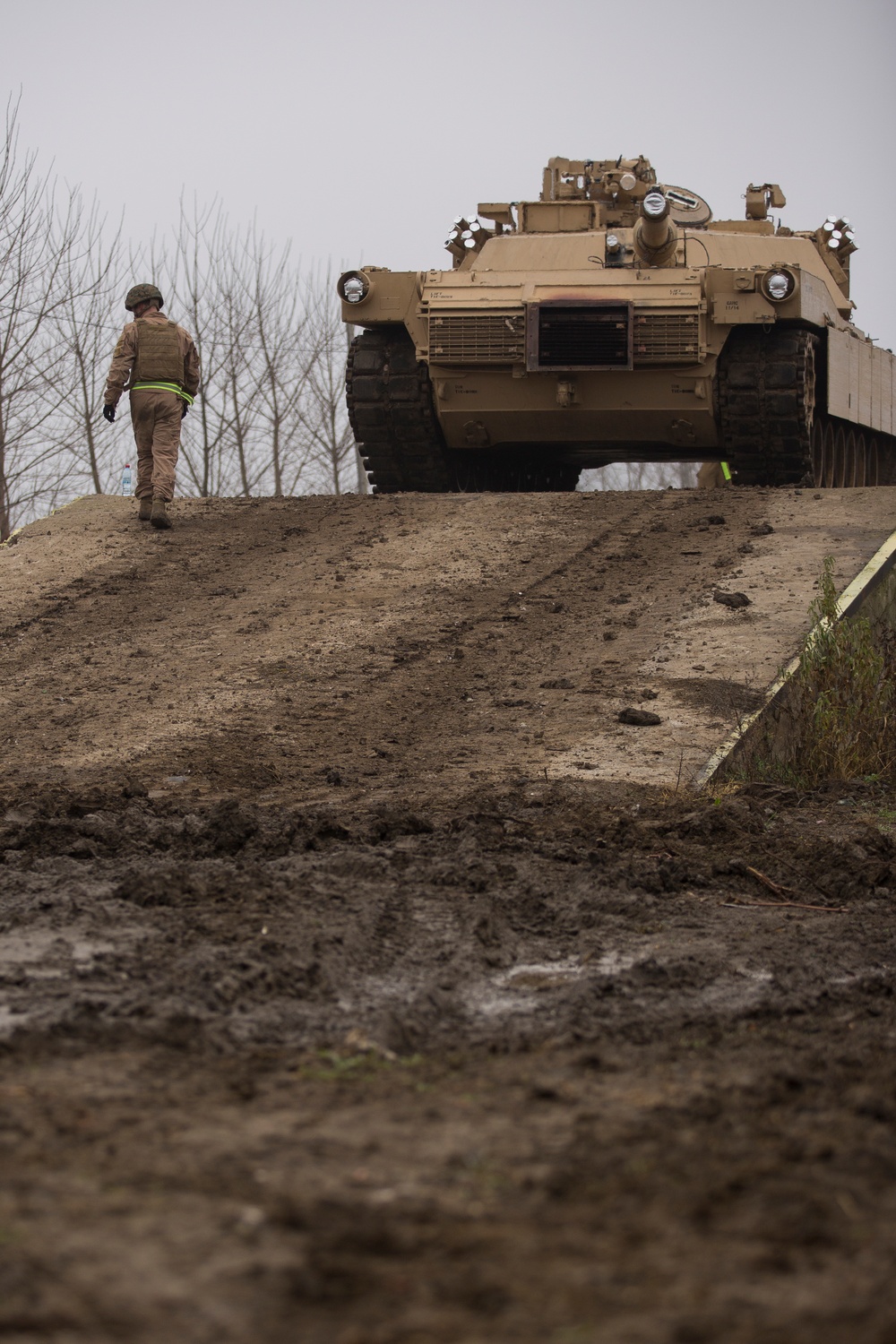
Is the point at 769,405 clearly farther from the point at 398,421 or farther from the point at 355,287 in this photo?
the point at 355,287

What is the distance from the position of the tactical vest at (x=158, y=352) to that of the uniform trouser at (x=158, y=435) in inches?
6.7

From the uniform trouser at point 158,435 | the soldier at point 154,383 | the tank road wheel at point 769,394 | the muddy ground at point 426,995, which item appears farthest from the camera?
the tank road wheel at point 769,394

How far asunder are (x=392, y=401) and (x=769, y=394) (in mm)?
3120

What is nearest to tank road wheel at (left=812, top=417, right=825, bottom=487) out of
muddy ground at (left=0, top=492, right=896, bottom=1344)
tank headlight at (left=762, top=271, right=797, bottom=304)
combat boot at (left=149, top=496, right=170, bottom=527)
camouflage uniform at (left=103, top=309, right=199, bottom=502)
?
tank headlight at (left=762, top=271, right=797, bottom=304)

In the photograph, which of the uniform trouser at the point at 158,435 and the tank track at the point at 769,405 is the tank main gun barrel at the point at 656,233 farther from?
the uniform trouser at the point at 158,435

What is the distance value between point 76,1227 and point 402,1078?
3.09 ft

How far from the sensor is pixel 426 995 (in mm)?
3602

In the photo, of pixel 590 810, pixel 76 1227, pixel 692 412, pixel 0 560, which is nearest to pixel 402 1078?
pixel 76 1227

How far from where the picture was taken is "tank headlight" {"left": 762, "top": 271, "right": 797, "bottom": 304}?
12.2 metres

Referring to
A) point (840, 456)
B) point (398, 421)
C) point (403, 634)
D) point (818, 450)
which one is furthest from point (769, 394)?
point (403, 634)

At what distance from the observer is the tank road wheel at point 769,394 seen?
12344mm

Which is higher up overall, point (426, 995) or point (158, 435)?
point (158, 435)

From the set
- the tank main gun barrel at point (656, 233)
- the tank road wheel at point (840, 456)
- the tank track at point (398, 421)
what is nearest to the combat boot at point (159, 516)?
the tank track at point (398, 421)

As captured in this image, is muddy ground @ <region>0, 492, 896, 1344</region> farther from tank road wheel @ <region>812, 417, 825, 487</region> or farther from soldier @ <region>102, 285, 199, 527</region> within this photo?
tank road wheel @ <region>812, 417, 825, 487</region>
